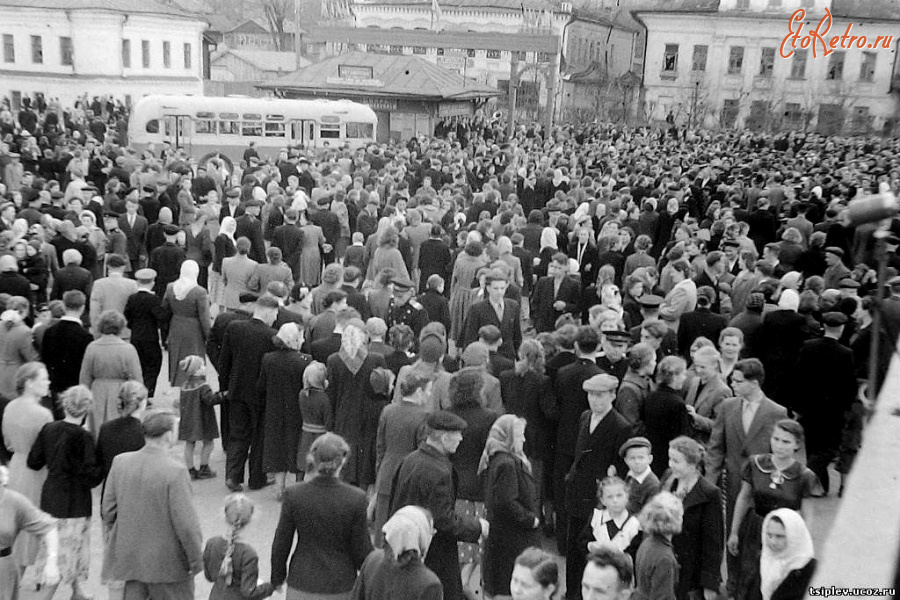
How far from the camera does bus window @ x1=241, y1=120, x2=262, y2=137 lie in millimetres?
28734

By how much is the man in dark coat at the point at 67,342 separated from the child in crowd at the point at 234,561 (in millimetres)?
3858

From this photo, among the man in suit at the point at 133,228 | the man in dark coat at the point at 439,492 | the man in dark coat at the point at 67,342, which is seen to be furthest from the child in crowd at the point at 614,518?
the man in suit at the point at 133,228

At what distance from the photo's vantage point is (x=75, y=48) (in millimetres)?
49375

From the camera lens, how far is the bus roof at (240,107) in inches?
1087

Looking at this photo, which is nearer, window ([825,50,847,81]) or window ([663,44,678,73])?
window ([825,50,847,81])

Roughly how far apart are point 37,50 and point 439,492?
52.1m

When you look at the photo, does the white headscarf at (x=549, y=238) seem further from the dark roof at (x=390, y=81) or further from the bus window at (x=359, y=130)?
the dark roof at (x=390, y=81)

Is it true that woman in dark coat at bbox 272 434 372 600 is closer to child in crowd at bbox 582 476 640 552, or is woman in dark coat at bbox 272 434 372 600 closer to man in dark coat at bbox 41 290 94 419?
child in crowd at bbox 582 476 640 552

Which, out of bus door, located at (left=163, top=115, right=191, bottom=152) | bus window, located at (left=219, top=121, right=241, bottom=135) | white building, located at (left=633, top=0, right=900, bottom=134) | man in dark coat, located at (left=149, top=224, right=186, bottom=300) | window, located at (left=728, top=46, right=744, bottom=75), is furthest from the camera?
window, located at (left=728, top=46, right=744, bottom=75)

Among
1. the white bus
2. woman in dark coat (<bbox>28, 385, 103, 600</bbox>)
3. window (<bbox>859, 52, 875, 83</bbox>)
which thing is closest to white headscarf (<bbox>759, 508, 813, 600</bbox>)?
woman in dark coat (<bbox>28, 385, 103, 600</bbox>)

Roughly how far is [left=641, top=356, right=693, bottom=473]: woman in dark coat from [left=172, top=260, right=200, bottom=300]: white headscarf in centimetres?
473

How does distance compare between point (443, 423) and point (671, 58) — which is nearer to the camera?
point (443, 423)

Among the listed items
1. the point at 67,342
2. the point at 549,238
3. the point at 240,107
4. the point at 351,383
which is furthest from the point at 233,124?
the point at 351,383

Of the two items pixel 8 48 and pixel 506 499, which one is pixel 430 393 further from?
pixel 8 48
